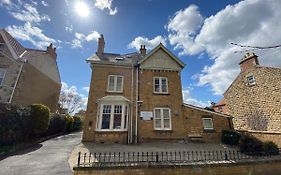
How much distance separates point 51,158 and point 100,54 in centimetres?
1195

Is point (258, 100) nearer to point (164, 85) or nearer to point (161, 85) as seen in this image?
point (164, 85)

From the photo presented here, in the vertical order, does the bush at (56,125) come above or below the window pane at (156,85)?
below

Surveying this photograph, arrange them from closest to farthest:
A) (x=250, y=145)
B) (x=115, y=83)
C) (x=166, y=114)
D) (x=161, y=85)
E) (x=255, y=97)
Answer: (x=250, y=145) → (x=166, y=114) → (x=115, y=83) → (x=161, y=85) → (x=255, y=97)

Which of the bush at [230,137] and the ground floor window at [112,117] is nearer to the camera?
the bush at [230,137]

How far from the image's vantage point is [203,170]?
7094 millimetres

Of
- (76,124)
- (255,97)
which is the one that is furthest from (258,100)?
(76,124)

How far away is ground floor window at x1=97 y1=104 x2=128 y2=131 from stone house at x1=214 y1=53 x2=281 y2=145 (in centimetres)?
1250

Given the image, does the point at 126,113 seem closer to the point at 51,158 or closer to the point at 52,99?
the point at 51,158

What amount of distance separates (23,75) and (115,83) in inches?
430

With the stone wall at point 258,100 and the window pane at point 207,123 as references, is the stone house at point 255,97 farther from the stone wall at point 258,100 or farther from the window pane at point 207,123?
the window pane at point 207,123

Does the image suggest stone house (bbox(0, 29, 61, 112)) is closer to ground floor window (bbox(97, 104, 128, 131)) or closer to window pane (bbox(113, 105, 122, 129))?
ground floor window (bbox(97, 104, 128, 131))

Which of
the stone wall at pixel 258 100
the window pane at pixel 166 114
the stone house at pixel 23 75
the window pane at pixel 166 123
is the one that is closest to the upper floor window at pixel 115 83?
the window pane at pixel 166 114

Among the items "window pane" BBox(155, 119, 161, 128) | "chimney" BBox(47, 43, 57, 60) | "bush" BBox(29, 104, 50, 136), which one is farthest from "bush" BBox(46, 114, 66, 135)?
"window pane" BBox(155, 119, 161, 128)

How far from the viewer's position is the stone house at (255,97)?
1725cm
